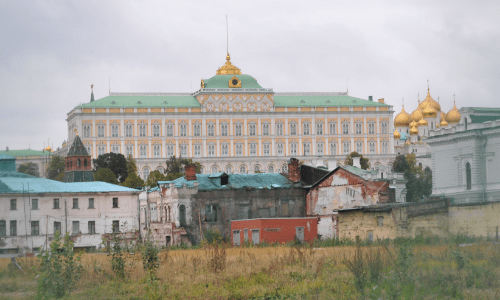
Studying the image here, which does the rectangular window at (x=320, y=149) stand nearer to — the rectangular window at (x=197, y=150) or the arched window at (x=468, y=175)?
the rectangular window at (x=197, y=150)

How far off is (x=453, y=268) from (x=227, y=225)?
30320mm

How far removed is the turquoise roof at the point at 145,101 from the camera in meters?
147

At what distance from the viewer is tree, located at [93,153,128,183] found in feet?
392

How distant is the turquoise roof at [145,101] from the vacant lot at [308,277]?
11869cm

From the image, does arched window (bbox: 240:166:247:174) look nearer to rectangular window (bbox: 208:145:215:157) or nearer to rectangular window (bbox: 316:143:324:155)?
rectangular window (bbox: 208:145:215:157)

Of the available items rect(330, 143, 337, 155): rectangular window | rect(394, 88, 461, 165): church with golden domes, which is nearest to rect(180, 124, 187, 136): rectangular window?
rect(330, 143, 337, 155): rectangular window

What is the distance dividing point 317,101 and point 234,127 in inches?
677

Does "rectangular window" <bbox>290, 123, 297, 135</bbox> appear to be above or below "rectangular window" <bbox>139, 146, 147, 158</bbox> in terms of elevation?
above

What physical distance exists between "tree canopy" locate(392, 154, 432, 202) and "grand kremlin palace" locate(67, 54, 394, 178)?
6.30 m

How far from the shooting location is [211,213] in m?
49.7

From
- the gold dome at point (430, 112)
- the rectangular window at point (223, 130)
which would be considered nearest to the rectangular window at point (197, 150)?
the rectangular window at point (223, 130)

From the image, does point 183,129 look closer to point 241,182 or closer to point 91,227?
point 91,227

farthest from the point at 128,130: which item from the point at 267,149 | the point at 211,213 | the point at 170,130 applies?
the point at 211,213

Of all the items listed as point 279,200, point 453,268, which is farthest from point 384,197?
point 453,268
